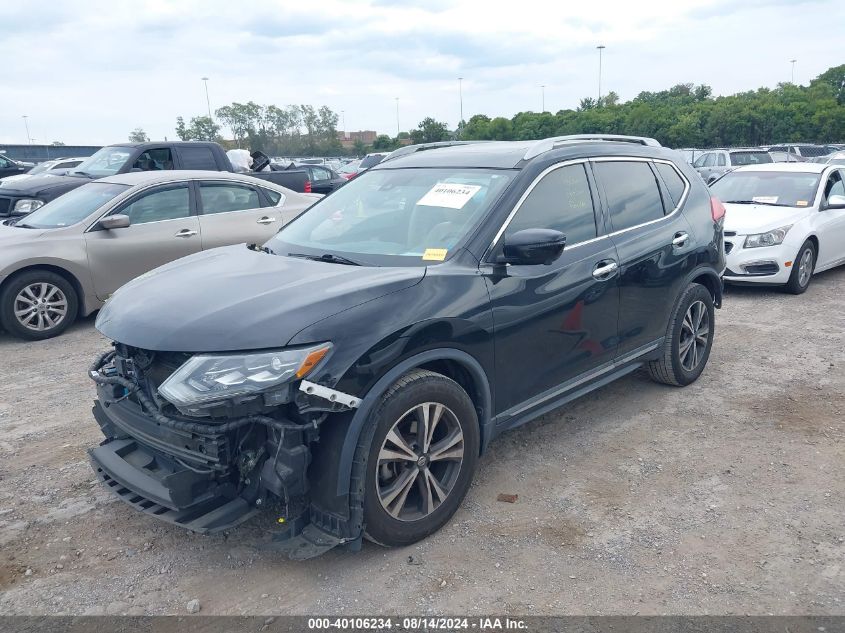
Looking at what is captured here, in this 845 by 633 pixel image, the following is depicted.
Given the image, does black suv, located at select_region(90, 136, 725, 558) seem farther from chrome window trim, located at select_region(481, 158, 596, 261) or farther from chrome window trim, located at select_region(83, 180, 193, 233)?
chrome window trim, located at select_region(83, 180, 193, 233)

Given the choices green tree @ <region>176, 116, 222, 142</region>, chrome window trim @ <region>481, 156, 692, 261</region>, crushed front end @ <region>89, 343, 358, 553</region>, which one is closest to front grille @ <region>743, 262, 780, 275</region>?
chrome window trim @ <region>481, 156, 692, 261</region>

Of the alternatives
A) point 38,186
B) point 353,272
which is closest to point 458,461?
point 353,272

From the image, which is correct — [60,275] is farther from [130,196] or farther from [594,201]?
[594,201]

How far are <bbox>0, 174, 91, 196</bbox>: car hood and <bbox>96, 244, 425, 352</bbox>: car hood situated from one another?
312 inches

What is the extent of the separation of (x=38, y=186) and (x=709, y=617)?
35.4 feet

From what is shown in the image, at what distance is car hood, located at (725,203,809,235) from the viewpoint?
8516 mm

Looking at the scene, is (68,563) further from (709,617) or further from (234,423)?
(709,617)

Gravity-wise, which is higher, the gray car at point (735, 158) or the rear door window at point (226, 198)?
the rear door window at point (226, 198)

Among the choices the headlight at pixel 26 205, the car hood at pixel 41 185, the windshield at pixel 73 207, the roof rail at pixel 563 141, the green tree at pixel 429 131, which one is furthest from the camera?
the green tree at pixel 429 131

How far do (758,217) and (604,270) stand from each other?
5.65 metres

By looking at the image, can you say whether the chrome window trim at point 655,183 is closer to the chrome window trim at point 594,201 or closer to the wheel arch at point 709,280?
the chrome window trim at point 594,201

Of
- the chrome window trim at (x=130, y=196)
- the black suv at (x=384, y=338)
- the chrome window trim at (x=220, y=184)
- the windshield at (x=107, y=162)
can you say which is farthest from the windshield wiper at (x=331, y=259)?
the windshield at (x=107, y=162)

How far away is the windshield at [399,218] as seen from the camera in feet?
12.3

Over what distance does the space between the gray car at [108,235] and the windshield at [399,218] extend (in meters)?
3.48
